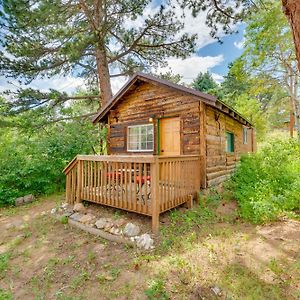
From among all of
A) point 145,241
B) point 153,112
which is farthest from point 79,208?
point 153,112

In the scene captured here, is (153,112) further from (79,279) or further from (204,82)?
(204,82)

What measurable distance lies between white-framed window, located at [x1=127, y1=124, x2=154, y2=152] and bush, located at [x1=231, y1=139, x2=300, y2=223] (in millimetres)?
3366

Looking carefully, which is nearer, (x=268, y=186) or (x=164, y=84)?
(x=268, y=186)

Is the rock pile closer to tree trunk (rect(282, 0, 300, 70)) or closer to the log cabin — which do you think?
the log cabin

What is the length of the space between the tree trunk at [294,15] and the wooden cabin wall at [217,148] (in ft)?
15.7

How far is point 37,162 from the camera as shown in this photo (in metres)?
7.66

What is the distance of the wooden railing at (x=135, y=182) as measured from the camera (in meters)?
4.14

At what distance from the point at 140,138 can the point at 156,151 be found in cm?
96

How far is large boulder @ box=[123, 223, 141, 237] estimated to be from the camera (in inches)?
161

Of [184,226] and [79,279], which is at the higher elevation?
[184,226]

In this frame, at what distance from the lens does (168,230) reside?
426 centimetres

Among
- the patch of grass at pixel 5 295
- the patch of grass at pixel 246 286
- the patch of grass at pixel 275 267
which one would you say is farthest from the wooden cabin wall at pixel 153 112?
the patch of grass at pixel 5 295

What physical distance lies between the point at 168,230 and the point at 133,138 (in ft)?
14.9

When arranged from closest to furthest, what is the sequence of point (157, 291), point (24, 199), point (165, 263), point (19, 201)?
point (157, 291) < point (165, 263) < point (19, 201) < point (24, 199)
